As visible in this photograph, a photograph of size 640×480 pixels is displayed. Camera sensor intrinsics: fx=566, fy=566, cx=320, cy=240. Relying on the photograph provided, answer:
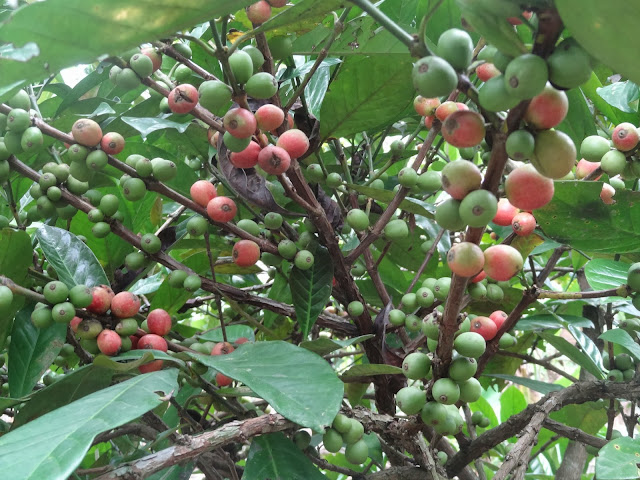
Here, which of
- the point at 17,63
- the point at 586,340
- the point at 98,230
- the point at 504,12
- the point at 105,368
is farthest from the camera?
the point at 586,340

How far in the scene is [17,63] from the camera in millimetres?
548

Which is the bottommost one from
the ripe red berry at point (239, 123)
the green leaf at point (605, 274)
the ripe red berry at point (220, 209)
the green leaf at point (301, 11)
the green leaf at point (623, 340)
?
the green leaf at point (623, 340)

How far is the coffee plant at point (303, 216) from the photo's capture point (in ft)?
1.65

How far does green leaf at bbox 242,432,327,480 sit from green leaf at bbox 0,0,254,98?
2.11ft

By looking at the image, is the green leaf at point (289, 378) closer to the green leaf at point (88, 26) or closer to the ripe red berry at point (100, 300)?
the ripe red berry at point (100, 300)

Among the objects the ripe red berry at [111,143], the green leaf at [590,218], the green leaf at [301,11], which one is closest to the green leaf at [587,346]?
the green leaf at [590,218]

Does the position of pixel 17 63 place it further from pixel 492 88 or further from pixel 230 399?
pixel 230 399

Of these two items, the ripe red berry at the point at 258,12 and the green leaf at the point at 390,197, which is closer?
the ripe red berry at the point at 258,12

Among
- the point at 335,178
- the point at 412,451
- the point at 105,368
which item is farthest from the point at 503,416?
the point at 105,368

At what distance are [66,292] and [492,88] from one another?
787 mm

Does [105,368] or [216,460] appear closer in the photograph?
[105,368]

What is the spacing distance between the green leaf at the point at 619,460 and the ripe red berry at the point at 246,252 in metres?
0.66

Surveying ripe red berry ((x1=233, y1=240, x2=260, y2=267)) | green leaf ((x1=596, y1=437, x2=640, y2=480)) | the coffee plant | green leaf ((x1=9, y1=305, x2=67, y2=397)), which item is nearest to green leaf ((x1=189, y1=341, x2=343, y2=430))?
the coffee plant

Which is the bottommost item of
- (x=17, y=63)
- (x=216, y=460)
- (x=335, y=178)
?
(x=216, y=460)
